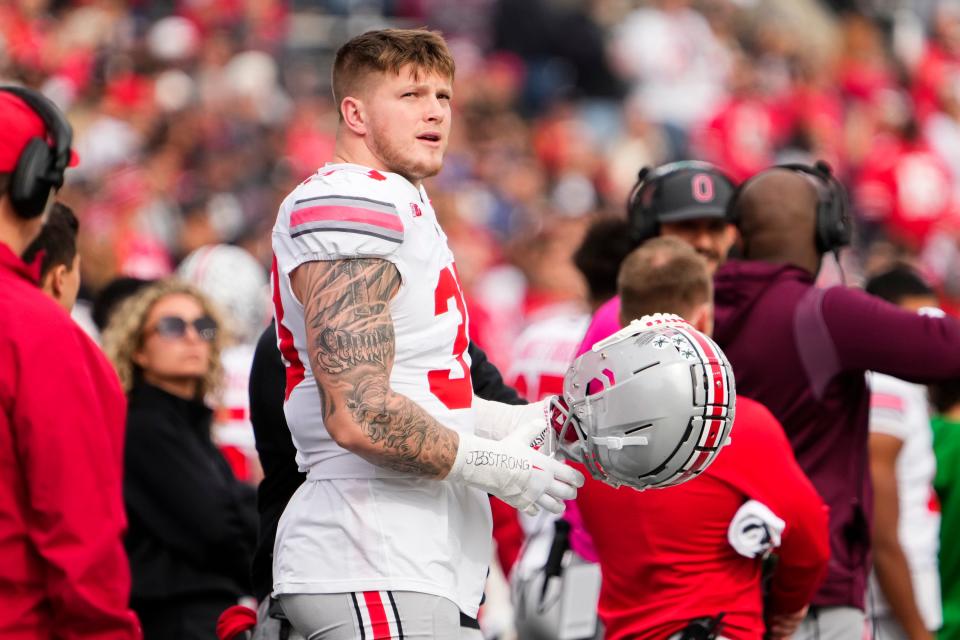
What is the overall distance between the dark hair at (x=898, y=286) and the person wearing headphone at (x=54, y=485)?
379cm

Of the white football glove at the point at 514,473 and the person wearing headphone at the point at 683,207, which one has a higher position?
the person wearing headphone at the point at 683,207

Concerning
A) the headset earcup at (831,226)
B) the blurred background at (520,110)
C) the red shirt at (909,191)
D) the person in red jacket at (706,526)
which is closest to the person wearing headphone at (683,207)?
the headset earcup at (831,226)

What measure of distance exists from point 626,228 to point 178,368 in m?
1.74

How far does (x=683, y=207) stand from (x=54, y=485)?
269cm

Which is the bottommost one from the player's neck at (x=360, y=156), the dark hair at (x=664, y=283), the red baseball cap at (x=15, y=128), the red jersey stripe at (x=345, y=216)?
the dark hair at (x=664, y=283)

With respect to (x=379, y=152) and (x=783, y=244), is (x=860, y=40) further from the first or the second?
(x=379, y=152)

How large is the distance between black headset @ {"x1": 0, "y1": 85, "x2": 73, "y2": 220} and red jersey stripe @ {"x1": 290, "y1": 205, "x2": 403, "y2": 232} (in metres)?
0.75

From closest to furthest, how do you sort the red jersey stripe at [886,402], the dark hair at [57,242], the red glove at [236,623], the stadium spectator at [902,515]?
the red glove at [236,623], the dark hair at [57,242], the stadium spectator at [902,515], the red jersey stripe at [886,402]

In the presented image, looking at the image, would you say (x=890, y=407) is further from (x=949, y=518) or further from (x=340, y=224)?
(x=340, y=224)

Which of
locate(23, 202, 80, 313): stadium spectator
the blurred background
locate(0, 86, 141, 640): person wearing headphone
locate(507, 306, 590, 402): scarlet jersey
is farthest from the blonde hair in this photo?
the blurred background

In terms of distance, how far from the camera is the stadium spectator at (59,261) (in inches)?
170

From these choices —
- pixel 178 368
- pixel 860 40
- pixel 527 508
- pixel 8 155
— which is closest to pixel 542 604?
pixel 178 368

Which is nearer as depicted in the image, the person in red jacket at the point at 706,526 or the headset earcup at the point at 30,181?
the headset earcup at the point at 30,181

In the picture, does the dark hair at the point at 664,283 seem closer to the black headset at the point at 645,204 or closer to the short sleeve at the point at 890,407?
the black headset at the point at 645,204
